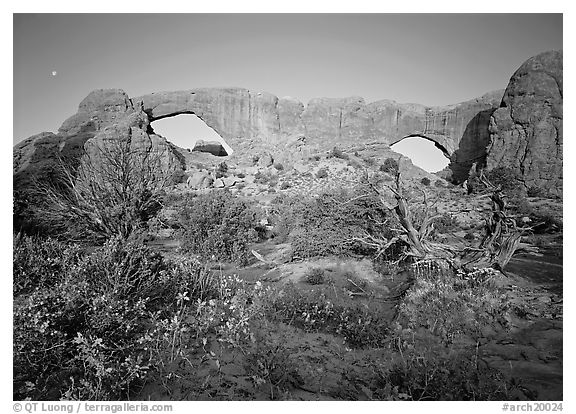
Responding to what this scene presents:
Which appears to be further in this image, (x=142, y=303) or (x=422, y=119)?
(x=422, y=119)

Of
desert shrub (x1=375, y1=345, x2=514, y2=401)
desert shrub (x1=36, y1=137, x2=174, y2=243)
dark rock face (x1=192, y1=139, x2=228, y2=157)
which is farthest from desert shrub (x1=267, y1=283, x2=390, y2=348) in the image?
dark rock face (x1=192, y1=139, x2=228, y2=157)

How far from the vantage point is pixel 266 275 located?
23.7 ft

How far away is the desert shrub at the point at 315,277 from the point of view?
21.3 feet

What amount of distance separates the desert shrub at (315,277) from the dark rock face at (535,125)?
17026 mm

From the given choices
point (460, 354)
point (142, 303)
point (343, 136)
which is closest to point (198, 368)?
point (142, 303)

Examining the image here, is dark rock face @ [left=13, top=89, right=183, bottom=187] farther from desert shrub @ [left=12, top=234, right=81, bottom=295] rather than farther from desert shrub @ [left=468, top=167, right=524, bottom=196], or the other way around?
desert shrub @ [left=468, top=167, right=524, bottom=196]

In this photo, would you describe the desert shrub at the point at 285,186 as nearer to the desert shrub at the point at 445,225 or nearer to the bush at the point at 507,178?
the desert shrub at the point at 445,225

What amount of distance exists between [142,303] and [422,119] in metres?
35.7

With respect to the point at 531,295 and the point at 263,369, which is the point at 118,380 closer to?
the point at 263,369

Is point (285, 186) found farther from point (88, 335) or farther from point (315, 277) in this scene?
point (88, 335)

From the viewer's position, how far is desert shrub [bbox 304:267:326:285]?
6480 millimetres

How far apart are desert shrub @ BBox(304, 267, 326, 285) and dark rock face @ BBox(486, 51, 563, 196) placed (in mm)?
17026

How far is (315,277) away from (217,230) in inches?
134

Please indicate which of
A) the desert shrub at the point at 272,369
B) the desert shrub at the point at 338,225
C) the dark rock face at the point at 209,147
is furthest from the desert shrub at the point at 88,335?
the dark rock face at the point at 209,147
